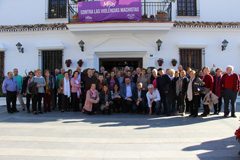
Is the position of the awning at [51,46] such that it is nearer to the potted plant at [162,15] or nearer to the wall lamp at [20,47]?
the wall lamp at [20,47]

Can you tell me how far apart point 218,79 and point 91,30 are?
6822 millimetres

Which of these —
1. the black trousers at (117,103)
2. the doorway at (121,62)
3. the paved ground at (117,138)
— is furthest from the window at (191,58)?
the black trousers at (117,103)

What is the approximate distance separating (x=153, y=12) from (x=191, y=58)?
361cm

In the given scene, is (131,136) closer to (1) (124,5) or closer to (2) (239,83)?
(2) (239,83)

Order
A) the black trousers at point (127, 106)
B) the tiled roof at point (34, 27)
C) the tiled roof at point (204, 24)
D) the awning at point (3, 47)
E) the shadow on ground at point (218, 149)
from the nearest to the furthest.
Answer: the shadow on ground at point (218, 149), the black trousers at point (127, 106), the tiled roof at point (204, 24), the tiled roof at point (34, 27), the awning at point (3, 47)

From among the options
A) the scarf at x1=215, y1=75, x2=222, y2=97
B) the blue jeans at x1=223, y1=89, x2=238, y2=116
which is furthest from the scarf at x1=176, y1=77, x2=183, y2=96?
the blue jeans at x1=223, y1=89, x2=238, y2=116

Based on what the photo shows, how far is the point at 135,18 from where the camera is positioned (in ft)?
35.8

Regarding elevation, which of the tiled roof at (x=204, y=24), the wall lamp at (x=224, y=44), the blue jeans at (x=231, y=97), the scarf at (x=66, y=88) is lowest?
the blue jeans at (x=231, y=97)

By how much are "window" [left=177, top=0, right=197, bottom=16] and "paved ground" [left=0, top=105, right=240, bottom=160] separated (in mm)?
7486

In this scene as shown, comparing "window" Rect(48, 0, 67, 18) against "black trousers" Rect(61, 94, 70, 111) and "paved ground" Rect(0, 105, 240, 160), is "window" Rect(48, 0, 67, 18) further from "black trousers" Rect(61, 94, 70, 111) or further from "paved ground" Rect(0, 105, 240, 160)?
"paved ground" Rect(0, 105, 240, 160)

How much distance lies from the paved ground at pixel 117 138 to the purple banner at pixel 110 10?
5.71 meters

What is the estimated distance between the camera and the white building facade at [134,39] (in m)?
11.7

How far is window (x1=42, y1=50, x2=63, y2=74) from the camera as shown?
1249 cm

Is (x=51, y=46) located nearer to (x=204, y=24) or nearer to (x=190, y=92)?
(x=190, y=92)
